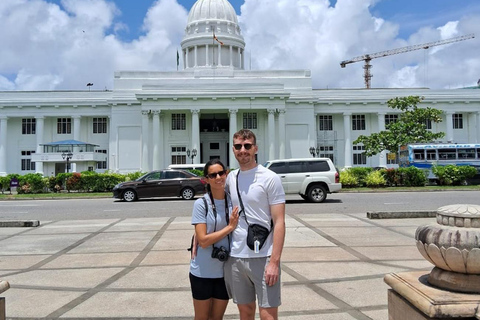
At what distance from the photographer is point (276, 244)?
326 cm

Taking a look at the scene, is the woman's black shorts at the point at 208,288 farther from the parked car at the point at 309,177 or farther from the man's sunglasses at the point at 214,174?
the parked car at the point at 309,177

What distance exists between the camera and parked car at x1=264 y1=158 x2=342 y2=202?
18.5 m

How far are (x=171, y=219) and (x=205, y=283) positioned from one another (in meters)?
9.83

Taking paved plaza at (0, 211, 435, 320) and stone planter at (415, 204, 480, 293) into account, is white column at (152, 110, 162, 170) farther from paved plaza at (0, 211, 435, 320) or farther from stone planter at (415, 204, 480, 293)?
stone planter at (415, 204, 480, 293)

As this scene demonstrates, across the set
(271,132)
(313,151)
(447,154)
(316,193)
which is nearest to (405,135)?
(447,154)

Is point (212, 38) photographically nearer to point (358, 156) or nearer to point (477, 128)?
point (358, 156)

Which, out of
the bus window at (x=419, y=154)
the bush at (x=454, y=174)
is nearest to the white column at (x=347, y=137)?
the bus window at (x=419, y=154)

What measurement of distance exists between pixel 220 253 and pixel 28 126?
55.9m

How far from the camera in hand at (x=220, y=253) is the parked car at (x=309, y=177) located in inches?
595

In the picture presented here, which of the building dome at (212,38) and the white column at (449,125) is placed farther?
the building dome at (212,38)

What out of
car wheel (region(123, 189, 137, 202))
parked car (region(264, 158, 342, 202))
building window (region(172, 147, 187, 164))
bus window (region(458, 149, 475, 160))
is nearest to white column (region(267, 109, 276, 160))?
building window (region(172, 147, 187, 164))

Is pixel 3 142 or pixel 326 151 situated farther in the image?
pixel 326 151

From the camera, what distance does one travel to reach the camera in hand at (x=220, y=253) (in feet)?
10.9

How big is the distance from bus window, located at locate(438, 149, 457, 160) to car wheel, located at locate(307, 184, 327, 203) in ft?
62.5
